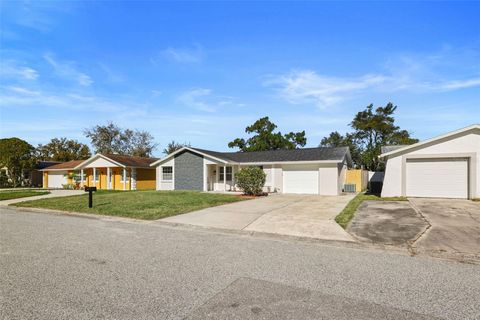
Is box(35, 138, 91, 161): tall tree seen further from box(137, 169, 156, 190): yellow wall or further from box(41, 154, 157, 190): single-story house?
box(137, 169, 156, 190): yellow wall

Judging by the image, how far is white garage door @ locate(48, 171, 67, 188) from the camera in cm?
3409

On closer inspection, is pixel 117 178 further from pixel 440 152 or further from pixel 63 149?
pixel 63 149

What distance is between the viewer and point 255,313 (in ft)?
10.9

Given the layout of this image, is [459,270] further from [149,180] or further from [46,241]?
[149,180]

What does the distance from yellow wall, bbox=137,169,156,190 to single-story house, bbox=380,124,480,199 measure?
22.5 metres

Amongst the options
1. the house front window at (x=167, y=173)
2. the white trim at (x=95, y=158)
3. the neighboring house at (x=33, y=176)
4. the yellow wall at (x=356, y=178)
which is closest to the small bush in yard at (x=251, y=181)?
the house front window at (x=167, y=173)

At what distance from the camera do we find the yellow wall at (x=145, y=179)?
29.1 m

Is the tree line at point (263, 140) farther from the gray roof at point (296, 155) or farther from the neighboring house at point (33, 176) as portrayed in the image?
the gray roof at point (296, 155)

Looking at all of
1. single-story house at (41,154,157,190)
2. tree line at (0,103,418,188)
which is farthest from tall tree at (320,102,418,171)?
single-story house at (41,154,157,190)

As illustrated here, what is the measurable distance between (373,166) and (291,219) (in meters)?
34.5

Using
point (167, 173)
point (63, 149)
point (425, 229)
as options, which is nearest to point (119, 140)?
point (63, 149)

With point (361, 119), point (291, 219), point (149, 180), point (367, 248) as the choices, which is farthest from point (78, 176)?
point (361, 119)

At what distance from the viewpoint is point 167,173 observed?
25859 millimetres

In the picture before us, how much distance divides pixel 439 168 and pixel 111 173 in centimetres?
2798
